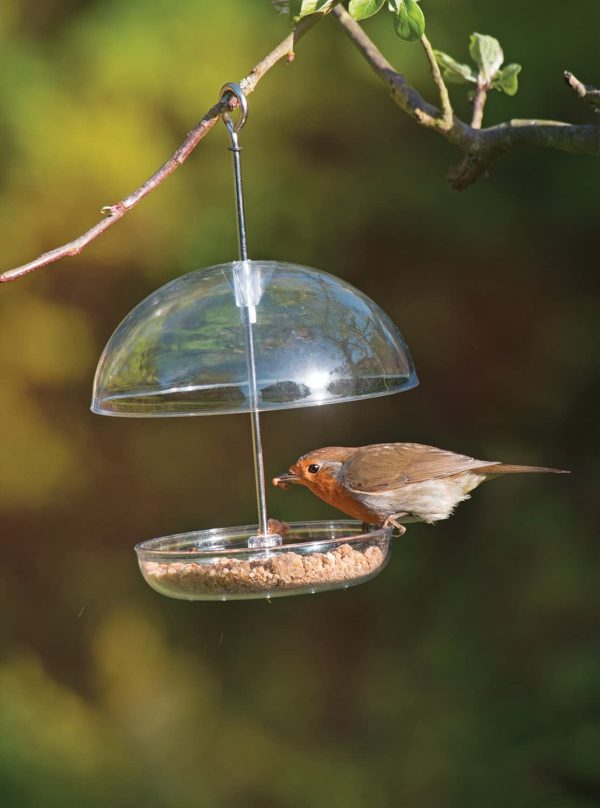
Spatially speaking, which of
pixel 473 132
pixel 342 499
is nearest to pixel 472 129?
pixel 473 132

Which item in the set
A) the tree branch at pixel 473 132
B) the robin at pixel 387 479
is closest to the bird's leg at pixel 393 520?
the robin at pixel 387 479

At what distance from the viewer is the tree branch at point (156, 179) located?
1.39 m

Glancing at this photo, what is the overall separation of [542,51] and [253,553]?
2164mm

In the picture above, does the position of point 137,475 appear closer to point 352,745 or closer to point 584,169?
point 352,745

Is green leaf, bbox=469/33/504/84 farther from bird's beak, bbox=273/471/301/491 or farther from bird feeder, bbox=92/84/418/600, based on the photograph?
bird's beak, bbox=273/471/301/491

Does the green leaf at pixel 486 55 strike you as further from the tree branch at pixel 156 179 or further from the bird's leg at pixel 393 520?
the bird's leg at pixel 393 520

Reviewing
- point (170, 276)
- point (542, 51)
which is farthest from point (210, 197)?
point (542, 51)

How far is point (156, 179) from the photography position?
1469 mm

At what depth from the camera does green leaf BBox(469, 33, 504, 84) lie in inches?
90.5

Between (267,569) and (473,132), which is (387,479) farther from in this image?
(473,132)

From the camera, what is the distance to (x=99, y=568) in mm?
3785

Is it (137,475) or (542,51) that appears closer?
(542,51)

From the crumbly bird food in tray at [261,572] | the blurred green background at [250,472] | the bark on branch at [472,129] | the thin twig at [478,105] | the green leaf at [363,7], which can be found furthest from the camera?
the blurred green background at [250,472]

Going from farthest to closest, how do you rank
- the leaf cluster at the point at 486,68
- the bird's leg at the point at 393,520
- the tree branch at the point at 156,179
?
the leaf cluster at the point at 486,68 → the bird's leg at the point at 393,520 → the tree branch at the point at 156,179
